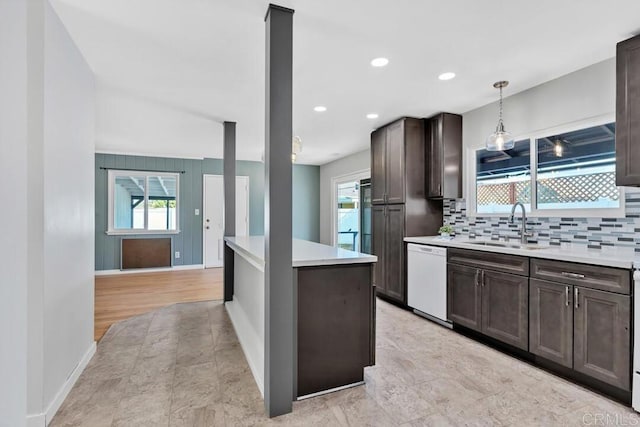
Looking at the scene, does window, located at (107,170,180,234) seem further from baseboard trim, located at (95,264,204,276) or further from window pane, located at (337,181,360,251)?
window pane, located at (337,181,360,251)

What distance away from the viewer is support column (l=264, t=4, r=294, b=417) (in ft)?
5.93

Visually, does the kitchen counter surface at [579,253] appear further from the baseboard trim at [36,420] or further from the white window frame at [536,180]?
the baseboard trim at [36,420]

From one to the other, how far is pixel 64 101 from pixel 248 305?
2073mm

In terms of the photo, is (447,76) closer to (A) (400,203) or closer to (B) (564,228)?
(A) (400,203)

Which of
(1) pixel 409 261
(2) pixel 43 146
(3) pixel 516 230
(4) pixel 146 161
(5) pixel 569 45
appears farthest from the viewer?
(4) pixel 146 161

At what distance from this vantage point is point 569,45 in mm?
2268

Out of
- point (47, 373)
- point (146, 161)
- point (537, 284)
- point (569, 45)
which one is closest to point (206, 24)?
point (47, 373)

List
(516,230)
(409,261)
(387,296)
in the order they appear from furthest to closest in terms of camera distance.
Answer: (387,296), (409,261), (516,230)

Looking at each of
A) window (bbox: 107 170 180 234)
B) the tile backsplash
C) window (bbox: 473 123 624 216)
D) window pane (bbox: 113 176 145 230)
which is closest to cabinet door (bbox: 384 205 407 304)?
the tile backsplash

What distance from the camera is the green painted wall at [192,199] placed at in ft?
20.0

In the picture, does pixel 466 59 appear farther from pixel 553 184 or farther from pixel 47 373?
pixel 47 373

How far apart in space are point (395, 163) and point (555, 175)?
1658 millimetres

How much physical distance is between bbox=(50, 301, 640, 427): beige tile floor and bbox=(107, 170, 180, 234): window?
393cm

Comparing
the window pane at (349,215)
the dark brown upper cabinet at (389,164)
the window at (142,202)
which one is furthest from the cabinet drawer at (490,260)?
the window at (142,202)
